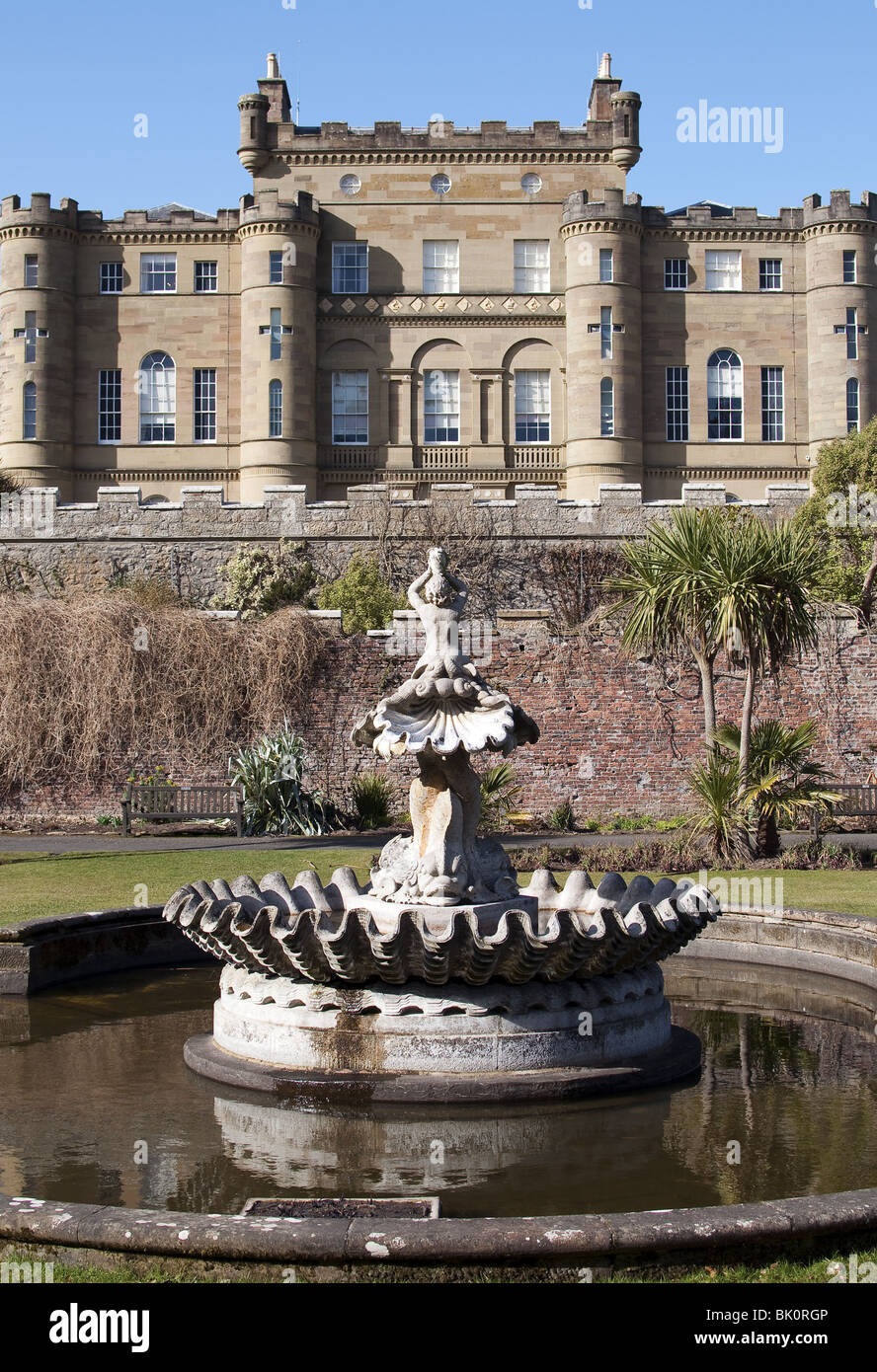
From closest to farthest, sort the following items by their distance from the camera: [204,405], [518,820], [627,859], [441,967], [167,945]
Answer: [441,967]
[167,945]
[627,859]
[518,820]
[204,405]

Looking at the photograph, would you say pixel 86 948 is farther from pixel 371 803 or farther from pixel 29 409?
pixel 29 409

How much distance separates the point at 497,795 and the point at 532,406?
2386 cm

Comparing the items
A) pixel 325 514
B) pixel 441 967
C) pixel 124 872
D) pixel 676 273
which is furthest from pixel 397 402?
pixel 441 967

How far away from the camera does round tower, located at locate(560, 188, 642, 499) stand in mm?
42812

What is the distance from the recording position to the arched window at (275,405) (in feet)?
140

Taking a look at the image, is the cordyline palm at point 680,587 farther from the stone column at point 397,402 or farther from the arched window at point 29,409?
the arched window at point 29,409

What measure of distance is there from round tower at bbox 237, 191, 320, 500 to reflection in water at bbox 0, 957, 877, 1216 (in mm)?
34743

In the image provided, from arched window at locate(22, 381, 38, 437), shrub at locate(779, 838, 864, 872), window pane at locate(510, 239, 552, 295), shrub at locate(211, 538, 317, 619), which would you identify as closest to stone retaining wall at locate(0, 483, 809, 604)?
shrub at locate(211, 538, 317, 619)

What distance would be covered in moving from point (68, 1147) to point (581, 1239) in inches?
114

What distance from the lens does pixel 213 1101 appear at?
24.7 feet

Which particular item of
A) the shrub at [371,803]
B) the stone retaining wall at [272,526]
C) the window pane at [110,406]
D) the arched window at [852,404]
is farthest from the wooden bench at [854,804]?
the window pane at [110,406]

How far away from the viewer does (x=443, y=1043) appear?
758 centimetres

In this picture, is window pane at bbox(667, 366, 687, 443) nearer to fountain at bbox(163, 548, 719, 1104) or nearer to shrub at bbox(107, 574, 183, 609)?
shrub at bbox(107, 574, 183, 609)
